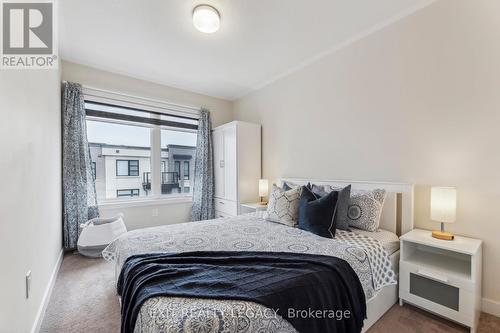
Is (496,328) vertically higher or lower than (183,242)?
lower

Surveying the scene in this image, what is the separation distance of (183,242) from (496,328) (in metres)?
2.39

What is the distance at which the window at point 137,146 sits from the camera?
347 cm

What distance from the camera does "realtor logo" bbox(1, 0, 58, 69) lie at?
4.15ft

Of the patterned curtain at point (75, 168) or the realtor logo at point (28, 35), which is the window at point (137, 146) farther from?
the realtor logo at point (28, 35)

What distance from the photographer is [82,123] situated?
125 inches

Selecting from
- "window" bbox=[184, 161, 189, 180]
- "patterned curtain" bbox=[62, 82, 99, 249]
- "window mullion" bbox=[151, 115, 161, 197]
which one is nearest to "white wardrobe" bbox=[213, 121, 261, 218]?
"window" bbox=[184, 161, 189, 180]

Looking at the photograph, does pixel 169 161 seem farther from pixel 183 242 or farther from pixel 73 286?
pixel 183 242

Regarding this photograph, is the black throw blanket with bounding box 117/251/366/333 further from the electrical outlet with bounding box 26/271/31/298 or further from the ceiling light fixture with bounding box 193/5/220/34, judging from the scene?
the ceiling light fixture with bounding box 193/5/220/34

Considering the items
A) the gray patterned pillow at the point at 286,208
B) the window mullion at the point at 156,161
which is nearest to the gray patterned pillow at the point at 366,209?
the gray patterned pillow at the point at 286,208

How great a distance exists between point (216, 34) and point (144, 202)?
2787 millimetres

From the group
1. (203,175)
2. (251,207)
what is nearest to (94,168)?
(203,175)

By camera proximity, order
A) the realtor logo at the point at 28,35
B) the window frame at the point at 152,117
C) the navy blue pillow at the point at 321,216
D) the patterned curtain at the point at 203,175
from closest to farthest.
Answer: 1. the realtor logo at the point at 28,35
2. the navy blue pillow at the point at 321,216
3. the window frame at the point at 152,117
4. the patterned curtain at the point at 203,175

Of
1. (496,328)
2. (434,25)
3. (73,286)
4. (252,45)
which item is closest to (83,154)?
(73,286)

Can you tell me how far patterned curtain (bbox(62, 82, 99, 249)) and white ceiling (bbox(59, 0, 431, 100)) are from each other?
2.05 ft
